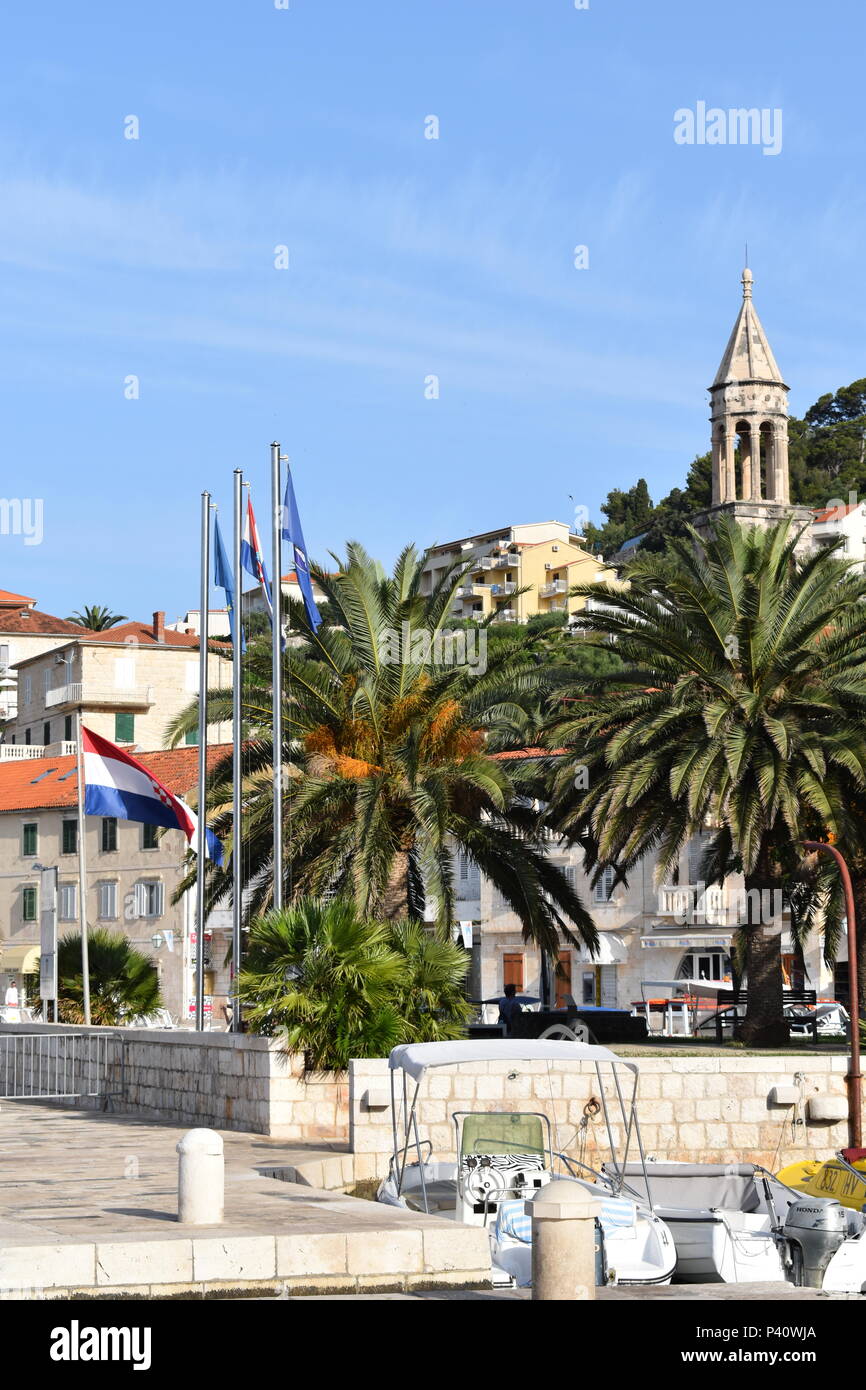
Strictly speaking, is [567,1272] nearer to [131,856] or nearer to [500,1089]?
[500,1089]

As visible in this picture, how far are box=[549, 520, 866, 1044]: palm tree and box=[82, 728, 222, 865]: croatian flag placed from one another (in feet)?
20.4

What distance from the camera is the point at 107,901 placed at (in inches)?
2694

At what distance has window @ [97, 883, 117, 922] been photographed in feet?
224

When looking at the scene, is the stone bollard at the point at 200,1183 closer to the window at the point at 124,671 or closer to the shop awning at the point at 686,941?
the shop awning at the point at 686,941

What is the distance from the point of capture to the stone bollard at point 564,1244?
33.1ft

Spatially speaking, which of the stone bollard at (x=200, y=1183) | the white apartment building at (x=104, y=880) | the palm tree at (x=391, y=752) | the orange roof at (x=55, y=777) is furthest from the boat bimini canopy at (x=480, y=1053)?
the white apartment building at (x=104, y=880)

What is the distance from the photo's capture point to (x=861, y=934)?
30.0m

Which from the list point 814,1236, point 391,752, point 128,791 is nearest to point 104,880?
point 128,791

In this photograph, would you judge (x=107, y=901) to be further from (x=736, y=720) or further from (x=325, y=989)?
(x=325, y=989)

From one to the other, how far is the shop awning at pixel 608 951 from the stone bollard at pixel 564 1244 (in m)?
21.7

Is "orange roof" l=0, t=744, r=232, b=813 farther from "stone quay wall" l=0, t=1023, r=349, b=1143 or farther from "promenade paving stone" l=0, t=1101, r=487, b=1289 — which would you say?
"promenade paving stone" l=0, t=1101, r=487, b=1289

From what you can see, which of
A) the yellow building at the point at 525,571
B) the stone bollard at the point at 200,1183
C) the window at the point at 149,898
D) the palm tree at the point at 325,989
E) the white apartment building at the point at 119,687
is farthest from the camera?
the yellow building at the point at 525,571

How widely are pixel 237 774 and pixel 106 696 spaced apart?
56993mm

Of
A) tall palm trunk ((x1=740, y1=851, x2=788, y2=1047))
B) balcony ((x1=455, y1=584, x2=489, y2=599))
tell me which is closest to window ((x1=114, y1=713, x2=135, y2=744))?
balcony ((x1=455, y1=584, x2=489, y2=599))
